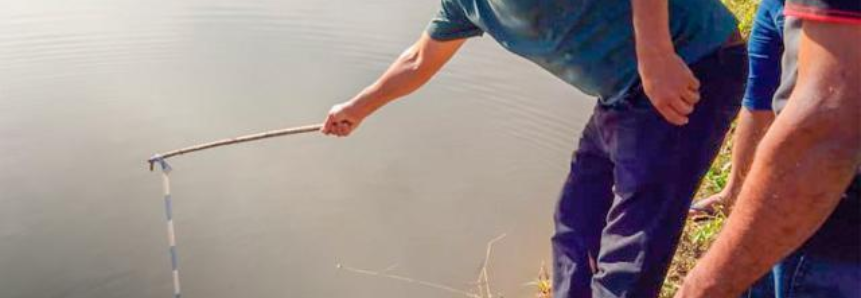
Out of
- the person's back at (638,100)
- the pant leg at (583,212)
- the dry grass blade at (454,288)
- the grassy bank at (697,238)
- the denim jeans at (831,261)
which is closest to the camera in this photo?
the denim jeans at (831,261)

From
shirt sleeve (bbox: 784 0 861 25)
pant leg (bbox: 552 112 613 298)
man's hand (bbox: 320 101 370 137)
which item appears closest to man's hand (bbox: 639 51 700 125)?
pant leg (bbox: 552 112 613 298)

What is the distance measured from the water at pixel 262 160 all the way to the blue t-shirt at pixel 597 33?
132 cm

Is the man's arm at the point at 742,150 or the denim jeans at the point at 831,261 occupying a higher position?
the denim jeans at the point at 831,261

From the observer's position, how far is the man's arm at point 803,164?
104 centimetres

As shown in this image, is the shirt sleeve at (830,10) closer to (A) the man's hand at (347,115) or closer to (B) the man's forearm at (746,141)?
(A) the man's hand at (347,115)

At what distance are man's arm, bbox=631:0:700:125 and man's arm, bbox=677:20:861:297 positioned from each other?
35cm

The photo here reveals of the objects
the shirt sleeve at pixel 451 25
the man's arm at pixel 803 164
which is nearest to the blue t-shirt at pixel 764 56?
the shirt sleeve at pixel 451 25

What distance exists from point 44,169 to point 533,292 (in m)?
1.92

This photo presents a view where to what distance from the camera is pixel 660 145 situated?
64.9 inches

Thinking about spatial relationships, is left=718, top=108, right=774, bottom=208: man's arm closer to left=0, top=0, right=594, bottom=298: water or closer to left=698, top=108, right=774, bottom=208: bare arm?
left=698, top=108, right=774, bottom=208: bare arm

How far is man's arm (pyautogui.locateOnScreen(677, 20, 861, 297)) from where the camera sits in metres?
1.04

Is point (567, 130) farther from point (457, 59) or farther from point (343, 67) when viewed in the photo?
point (343, 67)

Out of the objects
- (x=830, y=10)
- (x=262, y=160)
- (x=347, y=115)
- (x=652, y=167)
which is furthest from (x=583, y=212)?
(x=262, y=160)

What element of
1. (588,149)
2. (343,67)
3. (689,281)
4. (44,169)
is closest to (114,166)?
(44,169)
